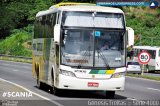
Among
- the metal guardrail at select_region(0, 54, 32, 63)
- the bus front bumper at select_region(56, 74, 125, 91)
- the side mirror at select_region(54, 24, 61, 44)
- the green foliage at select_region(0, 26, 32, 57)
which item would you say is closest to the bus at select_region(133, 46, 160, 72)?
the metal guardrail at select_region(0, 54, 32, 63)

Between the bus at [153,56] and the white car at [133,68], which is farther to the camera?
the bus at [153,56]

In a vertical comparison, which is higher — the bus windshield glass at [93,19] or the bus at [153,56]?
the bus windshield glass at [93,19]

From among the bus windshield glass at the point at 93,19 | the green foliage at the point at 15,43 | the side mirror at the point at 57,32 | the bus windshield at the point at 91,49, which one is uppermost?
the bus windshield glass at the point at 93,19

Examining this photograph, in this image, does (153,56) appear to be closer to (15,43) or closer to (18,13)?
(15,43)

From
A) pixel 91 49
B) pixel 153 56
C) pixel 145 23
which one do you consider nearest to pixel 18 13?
pixel 145 23

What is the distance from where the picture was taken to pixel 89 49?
21.1 meters

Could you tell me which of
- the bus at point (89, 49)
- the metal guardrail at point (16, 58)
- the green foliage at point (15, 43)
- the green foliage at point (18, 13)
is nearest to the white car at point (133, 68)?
the metal guardrail at point (16, 58)

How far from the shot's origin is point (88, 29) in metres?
21.2

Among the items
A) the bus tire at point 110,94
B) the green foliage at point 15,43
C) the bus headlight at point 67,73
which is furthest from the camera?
the green foliage at point 15,43

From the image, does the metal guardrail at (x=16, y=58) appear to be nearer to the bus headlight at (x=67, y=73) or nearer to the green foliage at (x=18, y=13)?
the green foliage at (x=18, y=13)

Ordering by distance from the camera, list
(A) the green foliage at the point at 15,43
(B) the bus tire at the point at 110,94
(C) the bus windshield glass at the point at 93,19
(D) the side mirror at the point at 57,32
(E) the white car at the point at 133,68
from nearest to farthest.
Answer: (D) the side mirror at the point at 57,32 < (C) the bus windshield glass at the point at 93,19 < (B) the bus tire at the point at 110,94 < (E) the white car at the point at 133,68 < (A) the green foliage at the point at 15,43

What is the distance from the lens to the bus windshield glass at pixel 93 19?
21344 millimetres

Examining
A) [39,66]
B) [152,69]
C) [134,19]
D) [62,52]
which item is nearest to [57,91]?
[62,52]

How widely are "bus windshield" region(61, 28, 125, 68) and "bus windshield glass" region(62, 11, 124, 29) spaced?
0.75 feet
